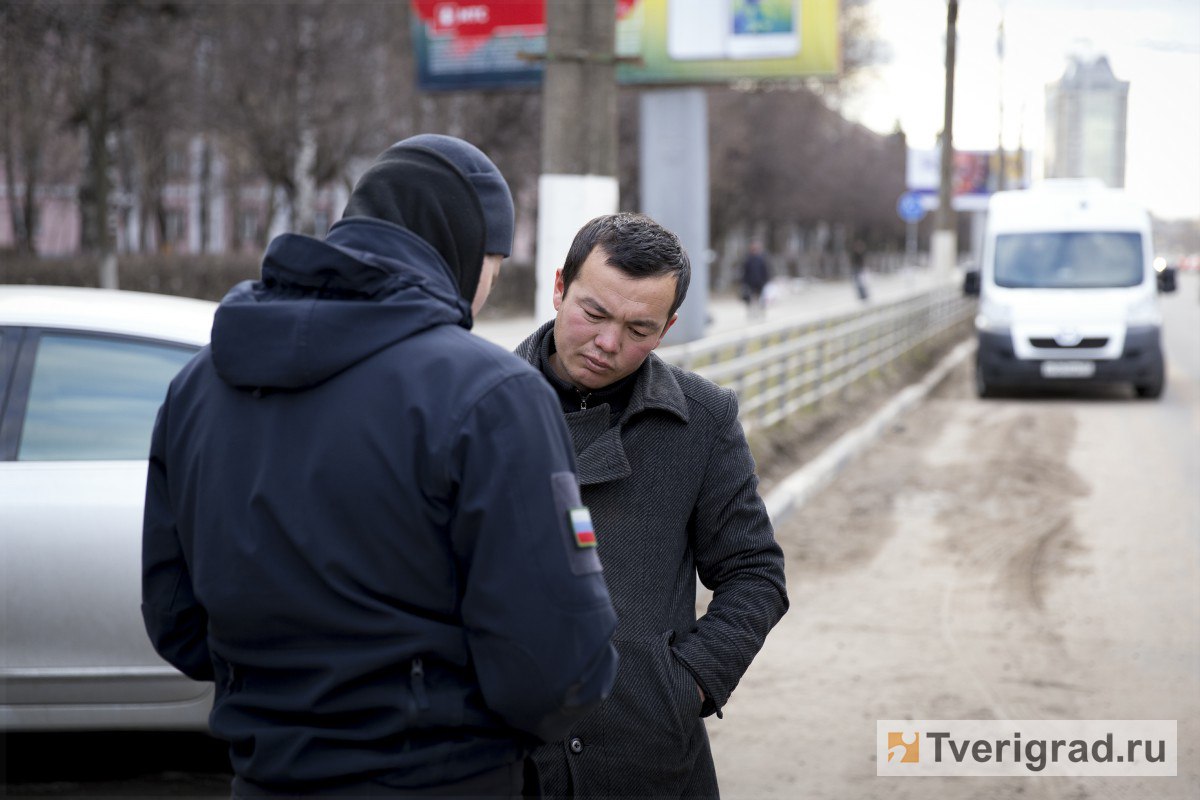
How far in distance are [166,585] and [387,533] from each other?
518 millimetres

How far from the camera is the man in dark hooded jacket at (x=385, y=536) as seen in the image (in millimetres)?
1799

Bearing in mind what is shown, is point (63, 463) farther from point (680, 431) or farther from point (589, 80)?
point (589, 80)

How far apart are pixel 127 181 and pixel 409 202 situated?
143 feet

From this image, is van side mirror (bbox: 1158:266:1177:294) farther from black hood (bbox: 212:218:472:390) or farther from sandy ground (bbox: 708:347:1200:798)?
black hood (bbox: 212:218:472:390)

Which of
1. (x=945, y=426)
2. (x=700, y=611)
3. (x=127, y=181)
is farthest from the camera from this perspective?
(x=127, y=181)

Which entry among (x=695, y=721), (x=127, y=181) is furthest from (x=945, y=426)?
(x=127, y=181)

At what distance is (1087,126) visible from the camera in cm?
8094

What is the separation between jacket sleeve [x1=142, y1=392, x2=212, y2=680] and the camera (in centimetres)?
210

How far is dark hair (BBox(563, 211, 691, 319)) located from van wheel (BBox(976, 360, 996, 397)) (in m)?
14.9

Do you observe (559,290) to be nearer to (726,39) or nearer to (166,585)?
(166,585)

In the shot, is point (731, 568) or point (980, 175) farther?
point (980, 175)

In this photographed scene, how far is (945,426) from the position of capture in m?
14.4

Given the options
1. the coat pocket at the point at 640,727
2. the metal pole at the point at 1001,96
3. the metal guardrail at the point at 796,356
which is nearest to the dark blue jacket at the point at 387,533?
the coat pocket at the point at 640,727

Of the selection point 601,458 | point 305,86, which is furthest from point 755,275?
point 601,458
